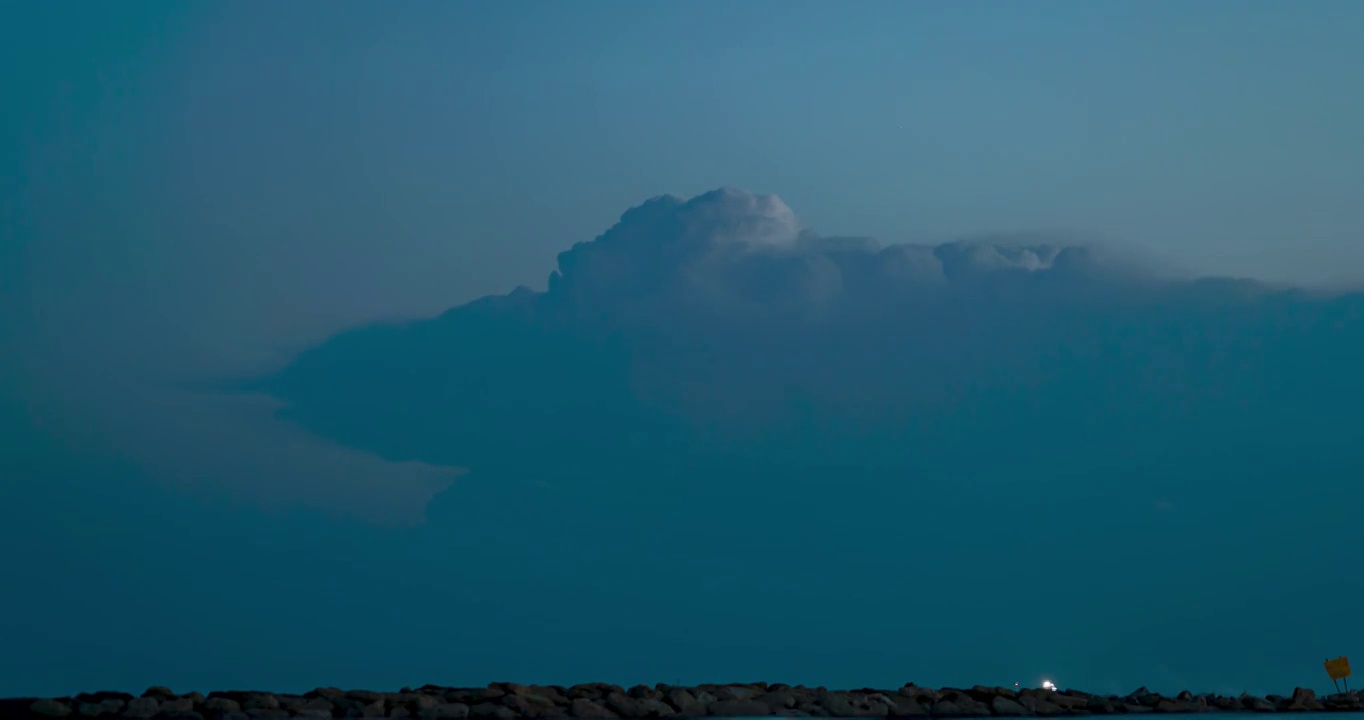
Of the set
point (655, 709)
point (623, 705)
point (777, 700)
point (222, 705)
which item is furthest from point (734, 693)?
point (222, 705)

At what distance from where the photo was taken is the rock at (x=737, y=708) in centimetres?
3167

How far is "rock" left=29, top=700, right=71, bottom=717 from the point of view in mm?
27406

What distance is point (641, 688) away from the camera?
33.6 meters

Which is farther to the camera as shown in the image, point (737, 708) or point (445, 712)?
point (737, 708)

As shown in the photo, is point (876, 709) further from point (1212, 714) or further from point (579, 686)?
point (1212, 714)

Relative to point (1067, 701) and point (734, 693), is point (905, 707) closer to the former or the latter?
point (734, 693)

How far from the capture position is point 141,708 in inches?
1104

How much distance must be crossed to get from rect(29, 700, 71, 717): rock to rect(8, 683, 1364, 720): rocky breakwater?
0.8 inches

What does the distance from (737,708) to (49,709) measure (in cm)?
1553

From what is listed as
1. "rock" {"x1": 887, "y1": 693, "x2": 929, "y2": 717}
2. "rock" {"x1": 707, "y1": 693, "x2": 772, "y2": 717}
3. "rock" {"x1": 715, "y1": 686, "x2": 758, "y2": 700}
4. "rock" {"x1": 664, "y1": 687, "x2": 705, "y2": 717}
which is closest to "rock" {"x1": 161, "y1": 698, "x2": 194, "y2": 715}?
"rock" {"x1": 664, "y1": 687, "x2": 705, "y2": 717}

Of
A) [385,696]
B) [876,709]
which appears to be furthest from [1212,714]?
[385,696]

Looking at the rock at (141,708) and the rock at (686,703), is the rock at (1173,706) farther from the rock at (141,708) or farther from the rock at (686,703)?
the rock at (141,708)

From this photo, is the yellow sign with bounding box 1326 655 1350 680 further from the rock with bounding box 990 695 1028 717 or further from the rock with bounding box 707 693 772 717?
the rock with bounding box 707 693 772 717

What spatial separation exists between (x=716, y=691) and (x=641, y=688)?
6.89 feet
